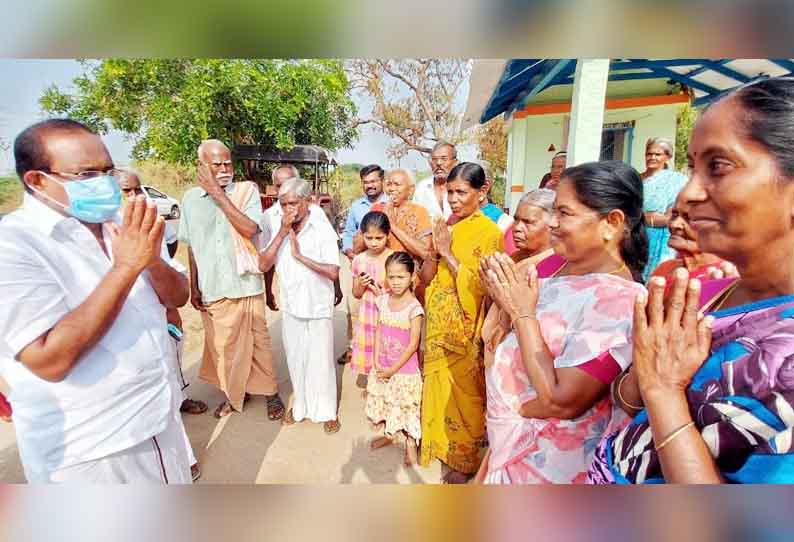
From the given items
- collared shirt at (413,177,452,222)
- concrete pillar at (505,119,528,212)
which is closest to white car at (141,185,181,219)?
collared shirt at (413,177,452,222)

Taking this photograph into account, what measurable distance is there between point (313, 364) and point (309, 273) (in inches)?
26.6

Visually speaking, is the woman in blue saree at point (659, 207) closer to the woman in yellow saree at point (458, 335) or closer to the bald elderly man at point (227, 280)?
the woman in yellow saree at point (458, 335)

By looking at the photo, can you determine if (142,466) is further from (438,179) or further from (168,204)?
(438,179)

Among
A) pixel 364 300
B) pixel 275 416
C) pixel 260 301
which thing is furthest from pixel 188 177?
pixel 275 416

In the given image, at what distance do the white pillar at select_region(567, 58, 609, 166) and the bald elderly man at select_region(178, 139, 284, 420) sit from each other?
2.29 metres

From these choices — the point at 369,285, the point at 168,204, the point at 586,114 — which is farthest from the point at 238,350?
the point at 586,114

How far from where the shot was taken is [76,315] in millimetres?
964

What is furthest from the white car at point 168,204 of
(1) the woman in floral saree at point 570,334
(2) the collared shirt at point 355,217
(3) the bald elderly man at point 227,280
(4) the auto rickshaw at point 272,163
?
(1) the woman in floral saree at point 570,334

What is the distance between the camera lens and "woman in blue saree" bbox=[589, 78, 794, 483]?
1.80 ft

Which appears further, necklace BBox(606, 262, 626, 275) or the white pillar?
the white pillar

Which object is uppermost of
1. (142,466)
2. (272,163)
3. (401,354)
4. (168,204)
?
(272,163)

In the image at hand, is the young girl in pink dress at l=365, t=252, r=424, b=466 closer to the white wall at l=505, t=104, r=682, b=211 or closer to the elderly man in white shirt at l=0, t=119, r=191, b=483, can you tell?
the elderly man in white shirt at l=0, t=119, r=191, b=483

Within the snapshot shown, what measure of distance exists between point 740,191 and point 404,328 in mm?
2004
